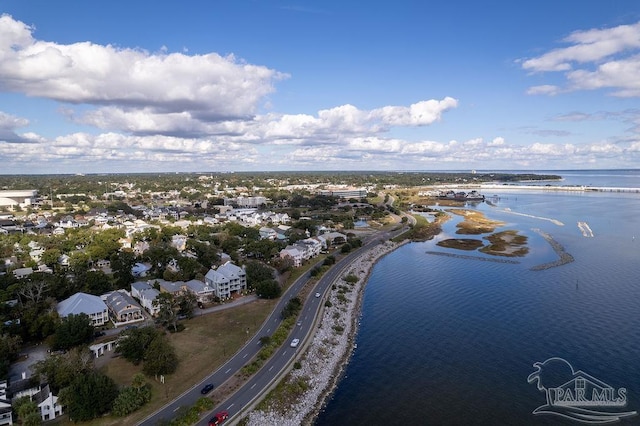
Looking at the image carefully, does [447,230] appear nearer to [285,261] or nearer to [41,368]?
[285,261]

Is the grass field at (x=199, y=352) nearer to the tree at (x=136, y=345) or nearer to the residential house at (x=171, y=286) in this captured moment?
the tree at (x=136, y=345)

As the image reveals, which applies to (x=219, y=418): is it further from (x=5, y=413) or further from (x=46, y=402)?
(x=5, y=413)

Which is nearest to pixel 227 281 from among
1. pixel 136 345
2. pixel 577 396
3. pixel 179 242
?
pixel 136 345

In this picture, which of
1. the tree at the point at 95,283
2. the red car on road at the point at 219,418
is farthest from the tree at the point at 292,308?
the tree at the point at 95,283

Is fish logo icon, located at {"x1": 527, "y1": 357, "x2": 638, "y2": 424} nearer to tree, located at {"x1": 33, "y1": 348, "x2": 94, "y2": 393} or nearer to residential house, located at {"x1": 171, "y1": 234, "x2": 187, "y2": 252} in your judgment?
tree, located at {"x1": 33, "y1": 348, "x2": 94, "y2": 393}

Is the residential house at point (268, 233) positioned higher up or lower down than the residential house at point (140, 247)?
higher up
